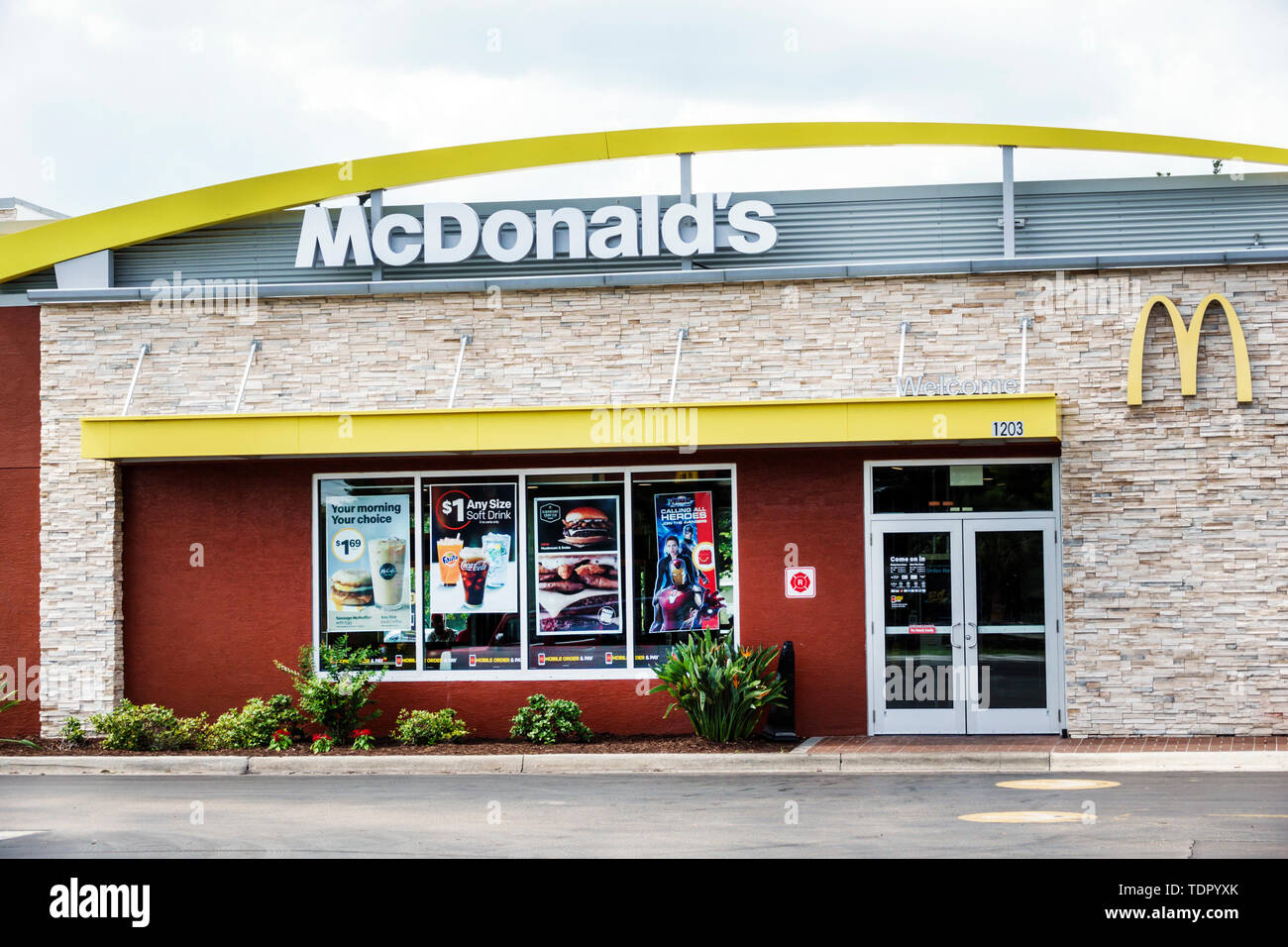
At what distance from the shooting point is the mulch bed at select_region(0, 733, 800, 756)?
14469 millimetres

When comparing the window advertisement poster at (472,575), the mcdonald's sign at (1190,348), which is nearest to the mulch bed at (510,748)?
the window advertisement poster at (472,575)

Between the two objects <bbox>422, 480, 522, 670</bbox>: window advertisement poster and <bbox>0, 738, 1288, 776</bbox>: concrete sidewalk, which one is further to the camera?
<bbox>422, 480, 522, 670</bbox>: window advertisement poster

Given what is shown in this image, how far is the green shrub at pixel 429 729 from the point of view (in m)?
15.2

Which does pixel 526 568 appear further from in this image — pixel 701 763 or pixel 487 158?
pixel 487 158

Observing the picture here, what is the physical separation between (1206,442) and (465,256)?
8.79m

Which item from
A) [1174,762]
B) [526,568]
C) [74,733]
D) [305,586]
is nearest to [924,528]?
[1174,762]

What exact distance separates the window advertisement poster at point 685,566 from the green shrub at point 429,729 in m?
2.50

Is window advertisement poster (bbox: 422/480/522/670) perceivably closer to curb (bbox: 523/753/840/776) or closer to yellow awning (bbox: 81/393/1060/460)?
yellow awning (bbox: 81/393/1060/460)

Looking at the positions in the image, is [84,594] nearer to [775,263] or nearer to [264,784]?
[264,784]

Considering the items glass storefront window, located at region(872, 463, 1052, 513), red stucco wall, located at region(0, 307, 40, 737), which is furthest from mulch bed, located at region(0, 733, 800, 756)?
glass storefront window, located at region(872, 463, 1052, 513)

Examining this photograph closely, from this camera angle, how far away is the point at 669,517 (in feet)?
52.0

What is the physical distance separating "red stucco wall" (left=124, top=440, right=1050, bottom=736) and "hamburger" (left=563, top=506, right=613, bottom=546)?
0.59 m

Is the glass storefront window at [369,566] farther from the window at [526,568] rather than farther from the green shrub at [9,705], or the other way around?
the green shrub at [9,705]

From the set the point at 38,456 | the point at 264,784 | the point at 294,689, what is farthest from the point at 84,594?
the point at 264,784
